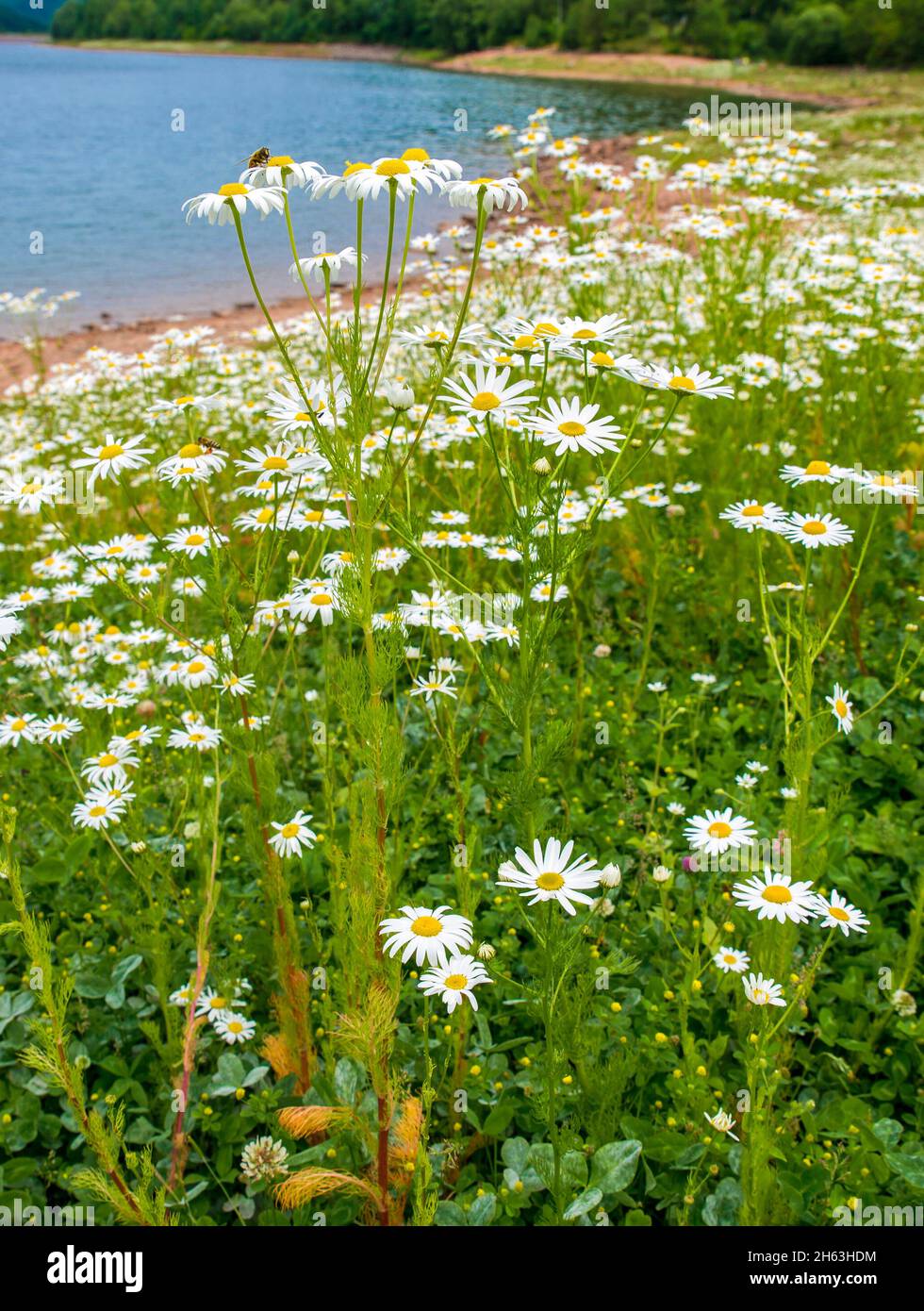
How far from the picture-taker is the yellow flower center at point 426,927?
61.4 inches

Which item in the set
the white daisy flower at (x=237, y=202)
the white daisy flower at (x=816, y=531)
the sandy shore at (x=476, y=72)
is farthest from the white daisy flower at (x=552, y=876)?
the sandy shore at (x=476, y=72)

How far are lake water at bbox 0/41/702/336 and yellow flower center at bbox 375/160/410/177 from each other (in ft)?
1.12

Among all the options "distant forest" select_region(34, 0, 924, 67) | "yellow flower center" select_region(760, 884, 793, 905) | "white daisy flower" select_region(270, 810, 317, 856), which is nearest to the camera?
"yellow flower center" select_region(760, 884, 793, 905)

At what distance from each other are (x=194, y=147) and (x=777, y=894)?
3465 cm

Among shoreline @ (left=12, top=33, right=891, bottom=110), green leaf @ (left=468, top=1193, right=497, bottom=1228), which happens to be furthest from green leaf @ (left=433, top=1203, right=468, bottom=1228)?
shoreline @ (left=12, top=33, right=891, bottom=110)

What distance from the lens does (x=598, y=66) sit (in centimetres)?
5706

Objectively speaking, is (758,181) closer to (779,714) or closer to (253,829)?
(779,714)

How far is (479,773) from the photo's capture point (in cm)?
308

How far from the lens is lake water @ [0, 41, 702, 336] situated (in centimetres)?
1444

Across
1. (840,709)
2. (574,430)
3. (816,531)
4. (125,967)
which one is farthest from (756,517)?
(125,967)

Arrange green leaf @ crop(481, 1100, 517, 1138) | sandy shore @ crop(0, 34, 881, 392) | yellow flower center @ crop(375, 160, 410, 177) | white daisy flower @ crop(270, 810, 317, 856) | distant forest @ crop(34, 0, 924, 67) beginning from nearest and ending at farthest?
yellow flower center @ crop(375, 160, 410, 177)
green leaf @ crop(481, 1100, 517, 1138)
white daisy flower @ crop(270, 810, 317, 856)
sandy shore @ crop(0, 34, 881, 392)
distant forest @ crop(34, 0, 924, 67)

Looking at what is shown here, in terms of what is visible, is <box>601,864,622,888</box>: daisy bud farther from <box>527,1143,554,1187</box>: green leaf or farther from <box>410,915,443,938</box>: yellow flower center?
<box>527,1143,554,1187</box>: green leaf
